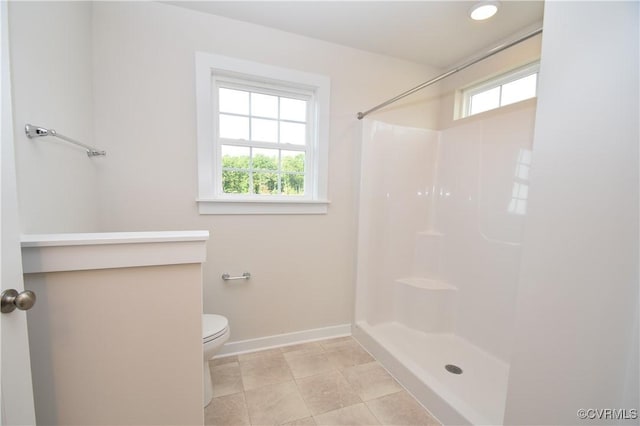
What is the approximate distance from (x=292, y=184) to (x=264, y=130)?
0.47 m

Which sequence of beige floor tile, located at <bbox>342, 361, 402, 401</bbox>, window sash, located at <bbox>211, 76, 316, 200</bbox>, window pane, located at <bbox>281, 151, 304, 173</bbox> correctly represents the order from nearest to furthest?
beige floor tile, located at <bbox>342, 361, 402, 401</bbox>
window sash, located at <bbox>211, 76, 316, 200</bbox>
window pane, located at <bbox>281, 151, 304, 173</bbox>

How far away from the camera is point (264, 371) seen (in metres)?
1.72

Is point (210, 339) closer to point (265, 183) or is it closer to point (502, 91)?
point (265, 183)

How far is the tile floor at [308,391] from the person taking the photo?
135 cm

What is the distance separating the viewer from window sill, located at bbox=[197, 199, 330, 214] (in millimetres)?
1749

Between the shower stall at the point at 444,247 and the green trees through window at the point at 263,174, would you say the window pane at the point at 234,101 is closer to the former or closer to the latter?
the green trees through window at the point at 263,174

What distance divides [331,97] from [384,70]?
1.88 feet

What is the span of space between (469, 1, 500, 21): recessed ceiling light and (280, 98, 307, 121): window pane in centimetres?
122

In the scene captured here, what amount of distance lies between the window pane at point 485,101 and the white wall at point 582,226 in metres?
1.42

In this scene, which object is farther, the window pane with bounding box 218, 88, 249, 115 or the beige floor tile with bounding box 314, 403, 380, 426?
the window pane with bounding box 218, 88, 249, 115

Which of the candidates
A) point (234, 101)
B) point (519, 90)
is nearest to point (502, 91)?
point (519, 90)

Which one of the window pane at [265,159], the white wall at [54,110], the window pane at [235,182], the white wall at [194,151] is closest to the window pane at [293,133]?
the window pane at [265,159]

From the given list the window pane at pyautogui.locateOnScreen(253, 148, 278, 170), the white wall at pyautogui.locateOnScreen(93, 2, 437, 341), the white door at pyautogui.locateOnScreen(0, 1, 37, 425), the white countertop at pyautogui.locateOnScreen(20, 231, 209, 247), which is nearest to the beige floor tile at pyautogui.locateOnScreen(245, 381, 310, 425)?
the white wall at pyautogui.locateOnScreen(93, 2, 437, 341)

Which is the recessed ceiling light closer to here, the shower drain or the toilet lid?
the shower drain
